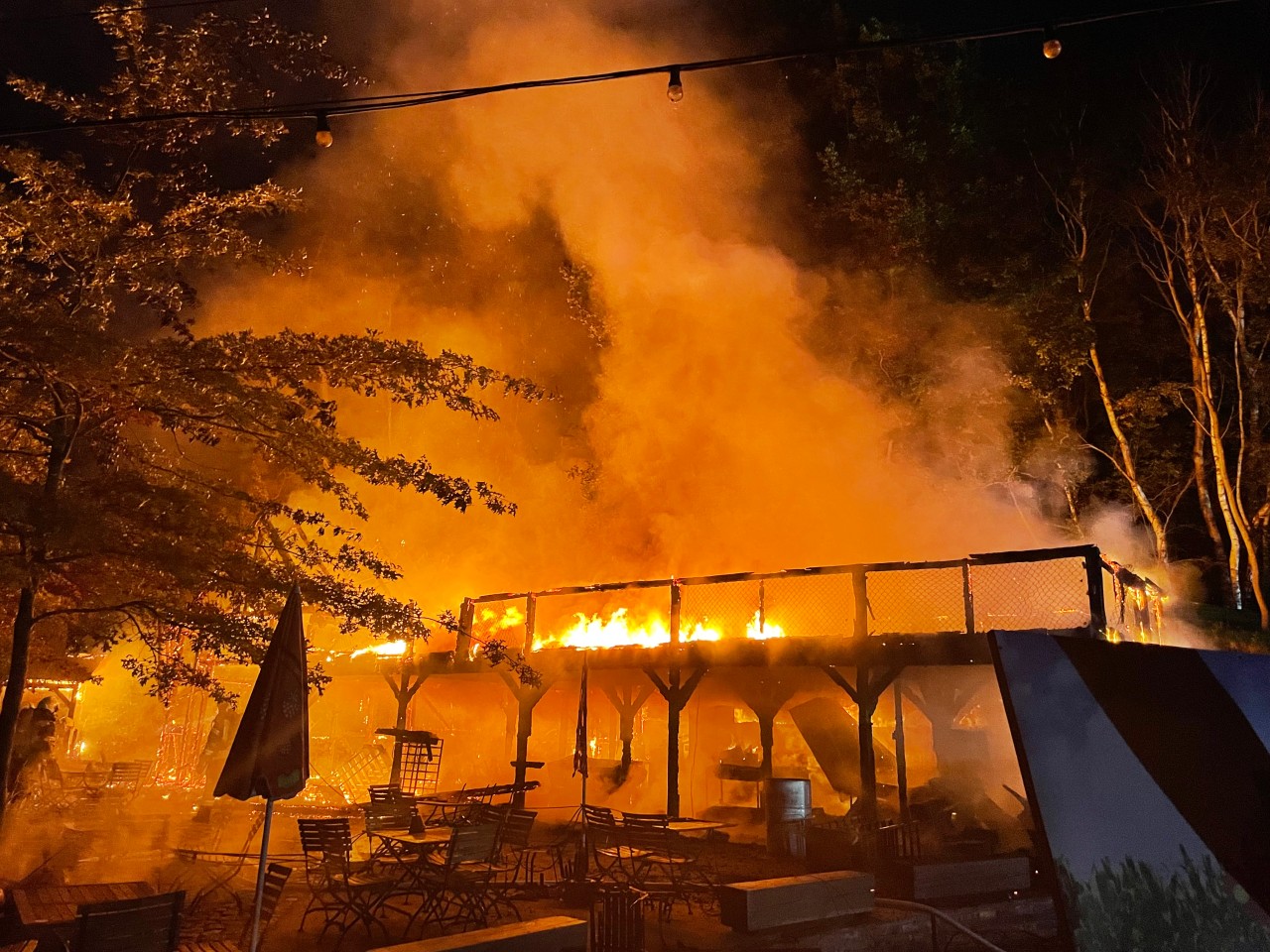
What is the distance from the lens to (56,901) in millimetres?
6637

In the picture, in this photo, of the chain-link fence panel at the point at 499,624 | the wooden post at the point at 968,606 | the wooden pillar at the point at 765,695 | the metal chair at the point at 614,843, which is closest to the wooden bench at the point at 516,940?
the metal chair at the point at 614,843

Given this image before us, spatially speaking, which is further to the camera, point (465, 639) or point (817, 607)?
point (465, 639)

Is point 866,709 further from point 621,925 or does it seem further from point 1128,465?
point 1128,465

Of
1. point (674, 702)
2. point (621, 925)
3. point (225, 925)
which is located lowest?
point (225, 925)

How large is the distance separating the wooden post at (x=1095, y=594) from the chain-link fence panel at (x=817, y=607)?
5.66 metres

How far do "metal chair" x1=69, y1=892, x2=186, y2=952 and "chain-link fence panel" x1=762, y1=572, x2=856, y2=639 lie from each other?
1143 centimetres

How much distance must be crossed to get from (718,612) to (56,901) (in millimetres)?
11344

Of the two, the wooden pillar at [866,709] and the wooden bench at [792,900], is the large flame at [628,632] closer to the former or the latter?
the wooden pillar at [866,709]

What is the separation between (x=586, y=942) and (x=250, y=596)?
3949 mm

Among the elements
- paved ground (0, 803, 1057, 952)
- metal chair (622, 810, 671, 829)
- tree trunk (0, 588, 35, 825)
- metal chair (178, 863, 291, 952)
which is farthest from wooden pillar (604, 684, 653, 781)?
tree trunk (0, 588, 35, 825)

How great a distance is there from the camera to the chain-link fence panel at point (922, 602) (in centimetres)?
1493

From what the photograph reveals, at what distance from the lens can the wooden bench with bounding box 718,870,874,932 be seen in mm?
6953

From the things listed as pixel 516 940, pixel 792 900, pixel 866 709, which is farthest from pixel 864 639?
pixel 516 940

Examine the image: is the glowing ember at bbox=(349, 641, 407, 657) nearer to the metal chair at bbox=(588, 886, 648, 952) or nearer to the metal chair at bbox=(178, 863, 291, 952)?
the metal chair at bbox=(178, 863, 291, 952)
